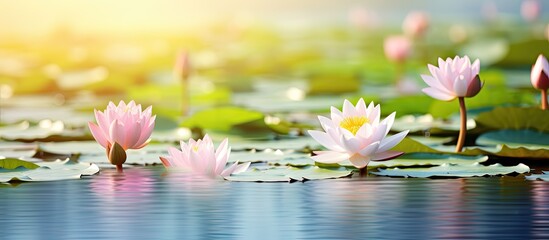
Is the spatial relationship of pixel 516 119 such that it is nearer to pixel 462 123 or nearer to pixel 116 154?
pixel 462 123

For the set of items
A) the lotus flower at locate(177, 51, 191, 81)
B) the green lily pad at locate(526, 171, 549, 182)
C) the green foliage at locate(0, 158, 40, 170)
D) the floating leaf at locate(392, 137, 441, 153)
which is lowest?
the green lily pad at locate(526, 171, 549, 182)

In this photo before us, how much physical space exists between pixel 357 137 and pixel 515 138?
0.82 metres

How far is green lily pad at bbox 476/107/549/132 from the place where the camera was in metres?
3.31

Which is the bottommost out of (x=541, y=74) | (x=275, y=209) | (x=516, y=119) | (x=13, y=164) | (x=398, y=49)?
(x=275, y=209)

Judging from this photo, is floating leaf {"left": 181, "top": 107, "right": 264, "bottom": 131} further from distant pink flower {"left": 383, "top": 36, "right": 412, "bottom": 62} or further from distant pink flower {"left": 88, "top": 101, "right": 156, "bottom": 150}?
distant pink flower {"left": 383, "top": 36, "right": 412, "bottom": 62}

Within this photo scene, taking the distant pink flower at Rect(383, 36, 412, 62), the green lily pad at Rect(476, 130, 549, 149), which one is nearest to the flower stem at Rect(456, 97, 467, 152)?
the green lily pad at Rect(476, 130, 549, 149)

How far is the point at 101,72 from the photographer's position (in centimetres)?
690

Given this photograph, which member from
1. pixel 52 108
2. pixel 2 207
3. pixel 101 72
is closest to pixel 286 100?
pixel 52 108

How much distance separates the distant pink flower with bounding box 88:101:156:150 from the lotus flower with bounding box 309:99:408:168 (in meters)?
0.49

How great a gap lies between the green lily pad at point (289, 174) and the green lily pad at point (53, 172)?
394mm

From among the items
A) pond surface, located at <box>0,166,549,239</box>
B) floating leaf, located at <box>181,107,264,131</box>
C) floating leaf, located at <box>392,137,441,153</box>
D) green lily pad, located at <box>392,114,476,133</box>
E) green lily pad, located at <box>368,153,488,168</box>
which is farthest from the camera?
floating leaf, located at <box>181,107,264,131</box>

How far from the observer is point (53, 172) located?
114 inches

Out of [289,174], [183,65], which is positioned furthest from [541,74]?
[183,65]

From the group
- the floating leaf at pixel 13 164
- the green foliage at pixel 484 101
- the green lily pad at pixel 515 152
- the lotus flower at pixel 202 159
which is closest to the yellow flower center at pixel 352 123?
the lotus flower at pixel 202 159
